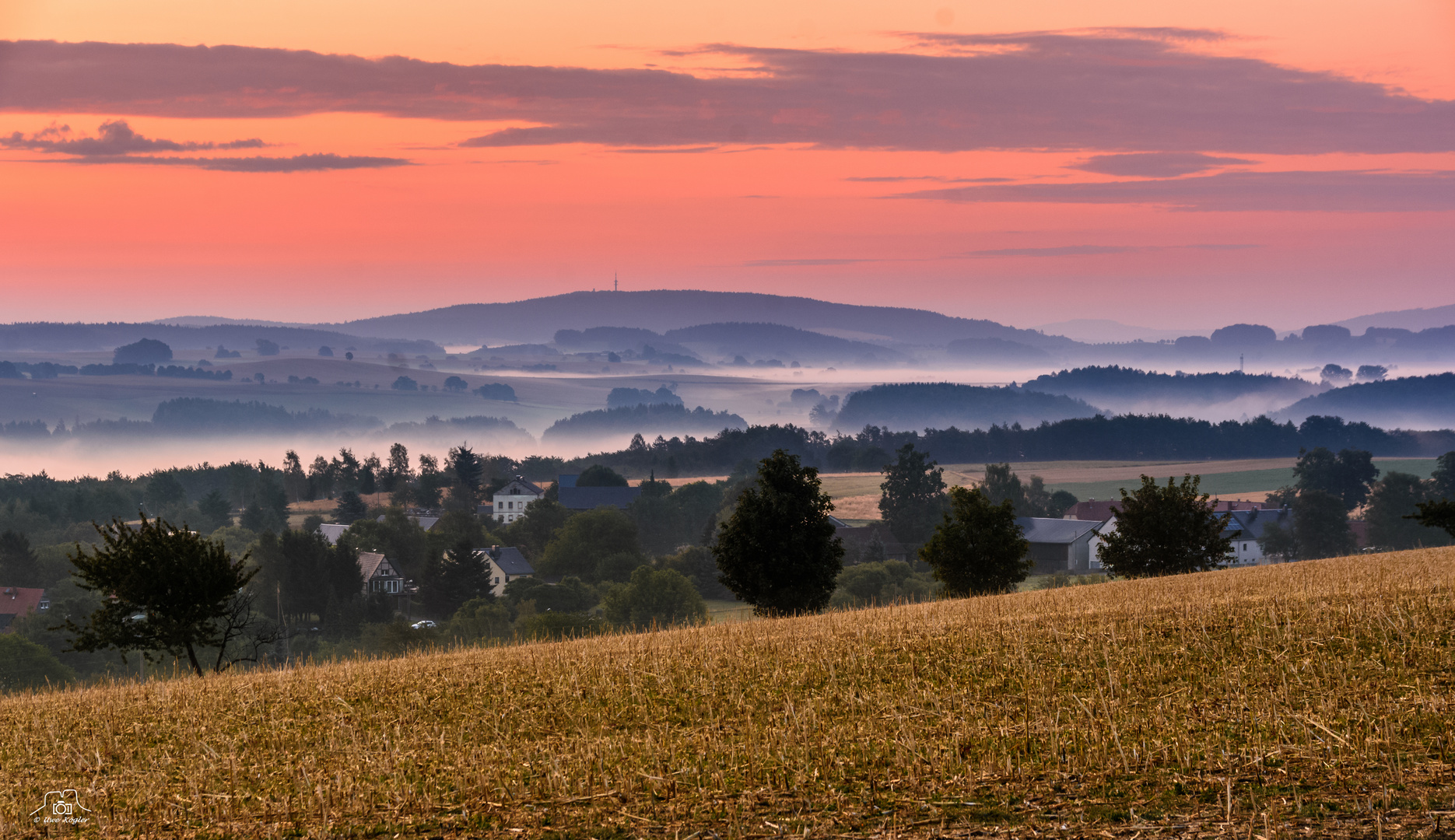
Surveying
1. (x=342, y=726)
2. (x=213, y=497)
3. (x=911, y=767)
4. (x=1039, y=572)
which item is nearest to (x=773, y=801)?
(x=911, y=767)

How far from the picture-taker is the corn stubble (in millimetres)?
13031

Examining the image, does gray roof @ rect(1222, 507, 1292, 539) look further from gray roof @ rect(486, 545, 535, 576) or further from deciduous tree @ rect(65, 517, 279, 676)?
deciduous tree @ rect(65, 517, 279, 676)

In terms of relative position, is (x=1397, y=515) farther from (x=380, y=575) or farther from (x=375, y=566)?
(x=375, y=566)

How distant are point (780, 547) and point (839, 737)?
114 feet

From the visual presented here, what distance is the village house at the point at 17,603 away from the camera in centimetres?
12788

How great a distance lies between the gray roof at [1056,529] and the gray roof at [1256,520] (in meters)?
21.1

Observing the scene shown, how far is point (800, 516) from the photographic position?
52.2 metres

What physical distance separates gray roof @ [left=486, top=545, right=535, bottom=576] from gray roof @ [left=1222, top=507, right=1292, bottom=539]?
94.3 m

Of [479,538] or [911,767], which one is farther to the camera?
[479,538]

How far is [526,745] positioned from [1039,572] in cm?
13587

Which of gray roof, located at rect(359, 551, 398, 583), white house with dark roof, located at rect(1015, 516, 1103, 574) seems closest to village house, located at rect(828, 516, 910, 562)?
white house with dark roof, located at rect(1015, 516, 1103, 574)

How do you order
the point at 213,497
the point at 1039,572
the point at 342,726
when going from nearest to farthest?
the point at 342,726, the point at 1039,572, the point at 213,497

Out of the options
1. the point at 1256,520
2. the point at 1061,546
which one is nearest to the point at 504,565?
the point at 1061,546

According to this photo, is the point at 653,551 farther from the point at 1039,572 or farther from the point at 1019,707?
the point at 1019,707
